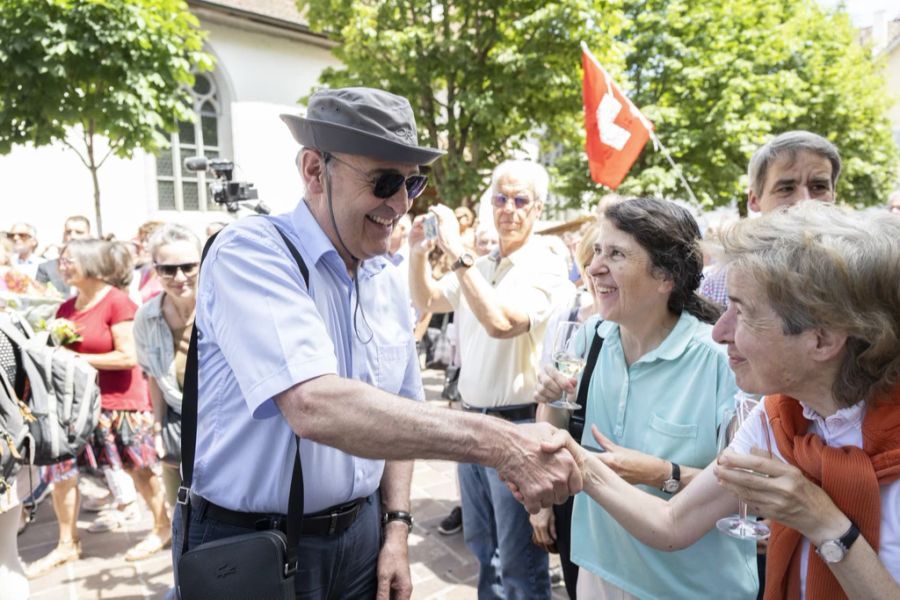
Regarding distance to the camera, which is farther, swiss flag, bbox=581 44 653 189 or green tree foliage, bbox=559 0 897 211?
green tree foliage, bbox=559 0 897 211

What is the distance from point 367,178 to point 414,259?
1.79 meters

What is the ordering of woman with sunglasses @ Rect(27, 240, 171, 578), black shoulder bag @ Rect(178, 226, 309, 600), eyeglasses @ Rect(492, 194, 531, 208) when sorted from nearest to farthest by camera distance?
black shoulder bag @ Rect(178, 226, 309, 600) < eyeglasses @ Rect(492, 194, 531, 208) < woman with sunglasses @ Rect(27, 240, 171, 578)

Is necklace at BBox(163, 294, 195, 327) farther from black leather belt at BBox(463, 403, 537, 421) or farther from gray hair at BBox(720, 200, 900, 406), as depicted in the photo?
gray hair at BBox(720, 200, 900, 406)

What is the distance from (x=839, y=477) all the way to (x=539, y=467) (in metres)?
0.72

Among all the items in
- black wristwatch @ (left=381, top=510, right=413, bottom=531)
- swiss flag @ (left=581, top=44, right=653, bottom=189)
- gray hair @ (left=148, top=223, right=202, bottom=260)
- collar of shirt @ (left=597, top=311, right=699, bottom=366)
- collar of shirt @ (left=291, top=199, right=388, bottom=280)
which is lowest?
black wristwatch @ (left=381, top=510, right=413, bottom=531)

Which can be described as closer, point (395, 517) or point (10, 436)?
point (395, 517)

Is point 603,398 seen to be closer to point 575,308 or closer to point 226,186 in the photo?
point 575,308

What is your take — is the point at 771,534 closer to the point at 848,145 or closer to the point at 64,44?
the point at 64,44

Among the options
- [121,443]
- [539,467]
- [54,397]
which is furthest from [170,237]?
[539,467]

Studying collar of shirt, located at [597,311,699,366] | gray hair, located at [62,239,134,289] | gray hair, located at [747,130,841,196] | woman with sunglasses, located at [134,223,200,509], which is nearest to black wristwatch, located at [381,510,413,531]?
collar of shirt, located at [597,311,699,366]

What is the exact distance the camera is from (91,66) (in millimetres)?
7527

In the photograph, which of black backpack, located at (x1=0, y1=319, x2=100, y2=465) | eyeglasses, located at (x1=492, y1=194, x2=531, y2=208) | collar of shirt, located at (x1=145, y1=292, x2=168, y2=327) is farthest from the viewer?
collar of shirt, located at (x1=145, y1=292, x2=168, y2=327)

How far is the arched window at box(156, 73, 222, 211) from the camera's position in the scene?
54.1 ft

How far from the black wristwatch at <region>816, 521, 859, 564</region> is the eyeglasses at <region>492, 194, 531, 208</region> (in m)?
2.33
